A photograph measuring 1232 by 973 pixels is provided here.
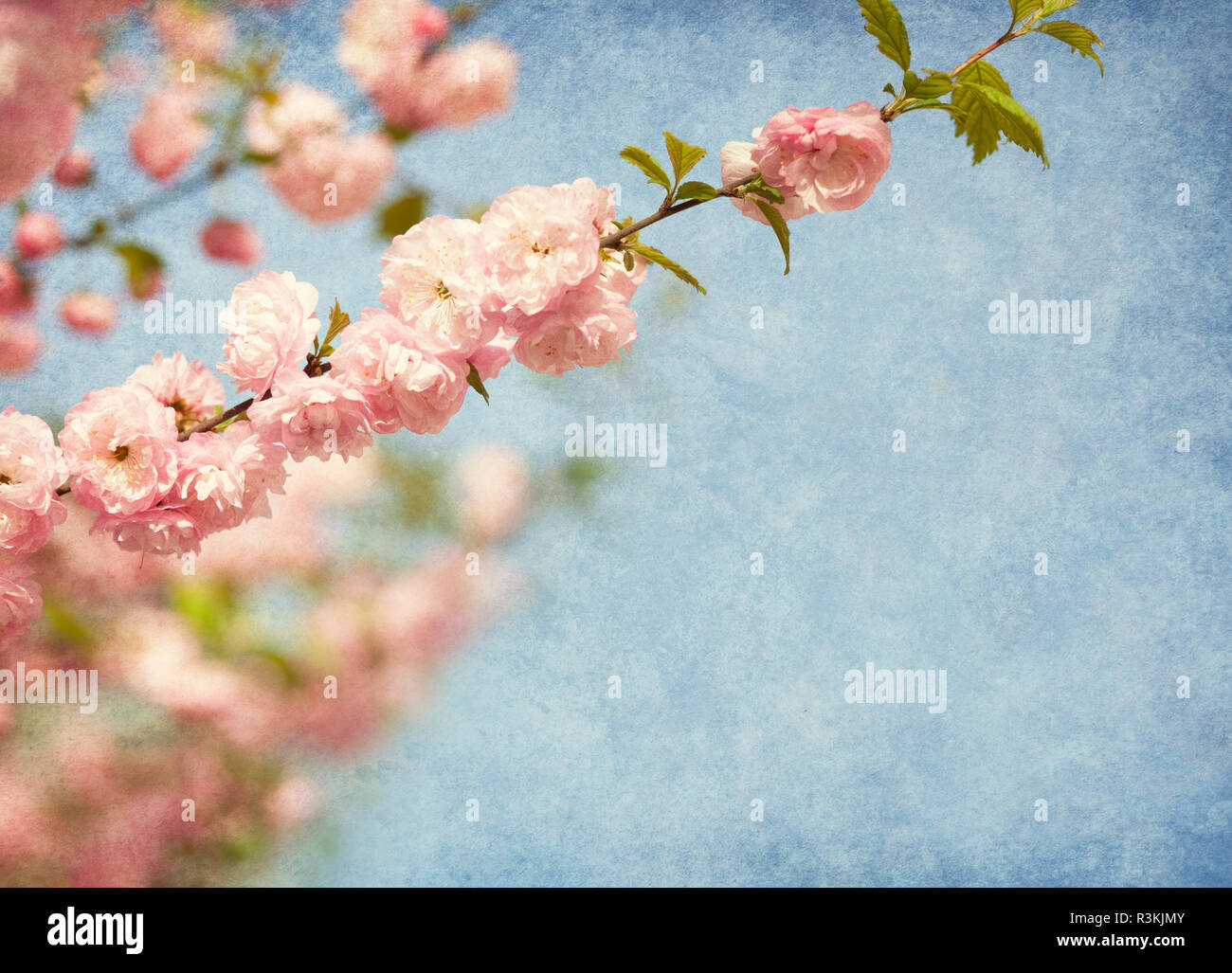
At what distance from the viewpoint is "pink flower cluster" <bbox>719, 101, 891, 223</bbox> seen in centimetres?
50

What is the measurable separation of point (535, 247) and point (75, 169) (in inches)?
55.9

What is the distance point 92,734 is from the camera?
1.59 m

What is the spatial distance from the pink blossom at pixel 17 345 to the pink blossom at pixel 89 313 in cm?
6

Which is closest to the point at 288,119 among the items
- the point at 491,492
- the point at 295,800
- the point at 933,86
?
the point at 491,492

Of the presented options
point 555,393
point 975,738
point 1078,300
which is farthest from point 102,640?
point 1078,300

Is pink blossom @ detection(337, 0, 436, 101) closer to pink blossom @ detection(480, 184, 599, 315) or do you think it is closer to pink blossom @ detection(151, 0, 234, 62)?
pink blossom @ detection(151, 0, 234, 62)

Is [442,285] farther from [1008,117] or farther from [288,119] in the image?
[288,119]

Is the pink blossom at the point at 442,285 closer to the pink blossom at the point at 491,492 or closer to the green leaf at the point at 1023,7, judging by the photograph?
the green leaf at the point at 1023,7

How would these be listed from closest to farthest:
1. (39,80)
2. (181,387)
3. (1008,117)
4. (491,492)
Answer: (1008,117) < (181,387) < (39,80) < (491,492)

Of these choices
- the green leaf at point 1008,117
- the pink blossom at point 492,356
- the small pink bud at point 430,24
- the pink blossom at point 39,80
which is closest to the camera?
the green leaf at point 1008,117

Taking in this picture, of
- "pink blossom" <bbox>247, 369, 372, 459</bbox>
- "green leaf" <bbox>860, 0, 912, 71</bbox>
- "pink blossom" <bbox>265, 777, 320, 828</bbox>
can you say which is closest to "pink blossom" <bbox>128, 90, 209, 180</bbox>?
"pink blossom" <bbox>265, 777, 320, 828</bbox>

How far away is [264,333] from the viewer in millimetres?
520

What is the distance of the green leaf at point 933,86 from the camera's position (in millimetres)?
465

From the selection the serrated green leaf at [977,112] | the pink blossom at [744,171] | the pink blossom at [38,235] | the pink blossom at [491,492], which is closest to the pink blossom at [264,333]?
the pink blossom at [744,171]
